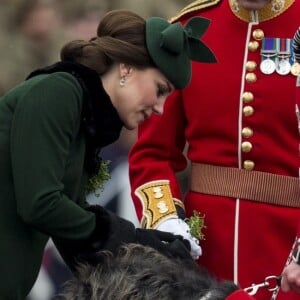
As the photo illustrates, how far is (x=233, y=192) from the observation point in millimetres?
3596

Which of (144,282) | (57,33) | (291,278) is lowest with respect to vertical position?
(291,278)

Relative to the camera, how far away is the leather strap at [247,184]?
3.53 metres

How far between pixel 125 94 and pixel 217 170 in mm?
558

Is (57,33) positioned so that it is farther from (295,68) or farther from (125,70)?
(125,70)

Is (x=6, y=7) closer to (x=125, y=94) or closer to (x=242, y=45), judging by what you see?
(x=242, y=45)

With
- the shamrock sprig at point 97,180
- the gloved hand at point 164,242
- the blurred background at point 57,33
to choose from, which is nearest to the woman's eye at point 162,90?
the shamrock sprig at point 97,180

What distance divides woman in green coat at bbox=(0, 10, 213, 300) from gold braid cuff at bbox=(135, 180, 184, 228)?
37 centimetres

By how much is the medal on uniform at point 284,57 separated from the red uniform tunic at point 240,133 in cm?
2

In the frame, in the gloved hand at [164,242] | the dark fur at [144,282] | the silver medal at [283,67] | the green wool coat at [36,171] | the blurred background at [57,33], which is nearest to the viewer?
the dark fur at [144,282]

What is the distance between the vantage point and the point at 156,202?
364cm

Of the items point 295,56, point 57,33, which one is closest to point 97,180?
point 295,56

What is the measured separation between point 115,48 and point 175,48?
15 centimetres

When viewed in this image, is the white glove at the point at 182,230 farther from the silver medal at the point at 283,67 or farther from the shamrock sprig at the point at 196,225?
the silver medal at the point at 283,67

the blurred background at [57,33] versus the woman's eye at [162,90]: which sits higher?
the woman's eye at [162,90]
